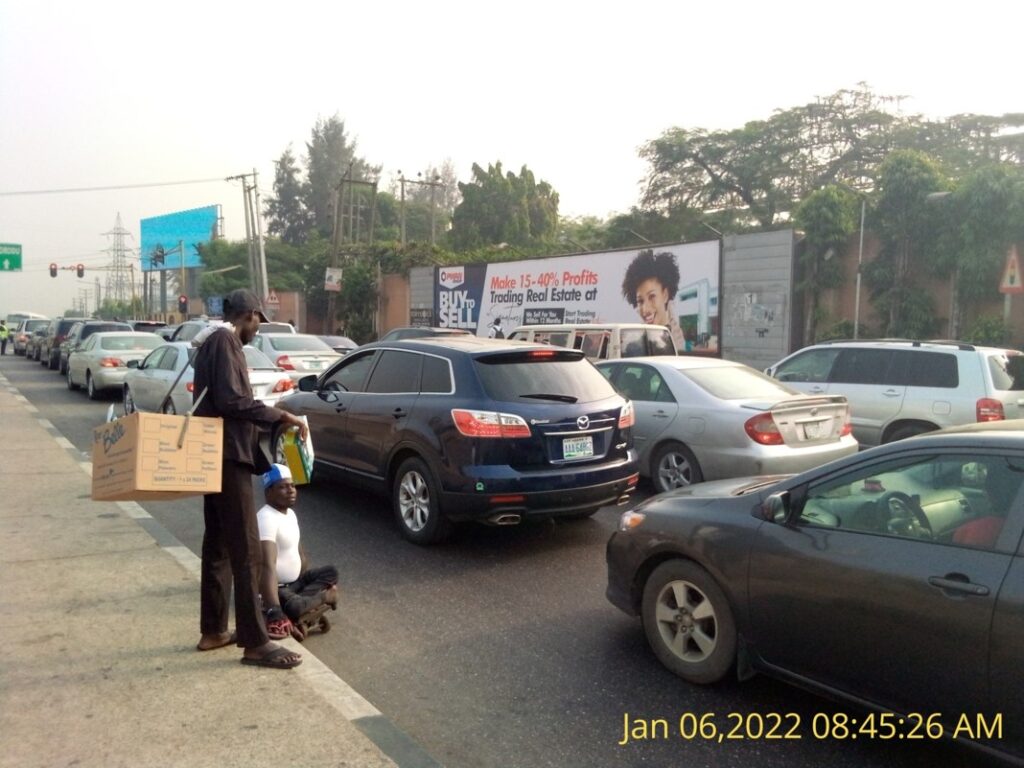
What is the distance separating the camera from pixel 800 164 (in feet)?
142

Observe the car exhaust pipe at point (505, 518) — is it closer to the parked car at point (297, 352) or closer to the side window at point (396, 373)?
the side window at point (396, 373)

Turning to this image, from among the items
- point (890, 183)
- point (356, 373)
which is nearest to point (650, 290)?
point (890, 183)

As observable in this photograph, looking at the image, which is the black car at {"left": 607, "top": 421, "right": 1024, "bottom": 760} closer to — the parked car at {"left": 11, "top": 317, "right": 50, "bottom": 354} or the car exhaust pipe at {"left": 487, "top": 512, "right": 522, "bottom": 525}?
the car exhaust pipe at {"left": 487, "top": 512, "right": 522, "bottom": 525}

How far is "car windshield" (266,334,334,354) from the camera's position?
638 inches

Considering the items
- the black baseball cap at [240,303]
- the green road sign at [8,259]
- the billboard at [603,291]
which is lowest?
the black baseball cap at [240,303]

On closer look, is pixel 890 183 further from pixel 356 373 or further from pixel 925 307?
pixel 356 373

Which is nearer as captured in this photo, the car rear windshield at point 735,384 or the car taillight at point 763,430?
the car taillight at point 763,430

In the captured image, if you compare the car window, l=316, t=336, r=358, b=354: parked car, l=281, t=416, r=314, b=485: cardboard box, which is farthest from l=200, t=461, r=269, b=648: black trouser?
l=316, t=336, r=358, b=354: parked car

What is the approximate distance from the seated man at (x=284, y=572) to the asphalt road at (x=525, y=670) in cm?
22

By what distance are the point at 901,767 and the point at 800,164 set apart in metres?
43.7

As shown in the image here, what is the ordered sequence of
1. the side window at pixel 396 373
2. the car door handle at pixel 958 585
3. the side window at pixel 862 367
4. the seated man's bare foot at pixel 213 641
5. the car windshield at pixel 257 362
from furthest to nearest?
the car windshield at pixel 257 362 → the side window at pixel 862 367 → the side window at pixel 396 373 → the seated man's bare foot at pixel 213 641 → the car door handle at pixel 958 585

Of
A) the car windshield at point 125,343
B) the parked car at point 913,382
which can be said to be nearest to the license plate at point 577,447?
the parked car at point 913,382

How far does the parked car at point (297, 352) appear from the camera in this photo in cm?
1555

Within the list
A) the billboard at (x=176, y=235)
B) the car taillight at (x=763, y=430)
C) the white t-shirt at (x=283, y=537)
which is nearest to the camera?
the white t-shirt at (x=283, y=537)
